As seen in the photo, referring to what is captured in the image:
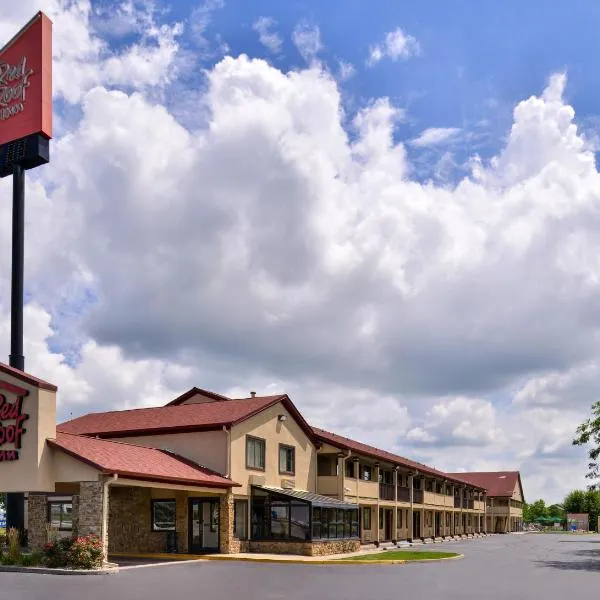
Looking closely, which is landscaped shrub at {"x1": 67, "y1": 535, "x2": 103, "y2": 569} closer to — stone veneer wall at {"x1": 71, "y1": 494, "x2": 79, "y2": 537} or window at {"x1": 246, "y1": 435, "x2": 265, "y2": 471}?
stone veneer wall at {"x1": 71, "y1": 494, "x2": 79, "y2": 537}

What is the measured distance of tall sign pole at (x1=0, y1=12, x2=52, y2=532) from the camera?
39.1m

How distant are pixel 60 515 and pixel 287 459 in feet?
40.6

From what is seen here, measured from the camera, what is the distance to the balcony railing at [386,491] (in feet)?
162

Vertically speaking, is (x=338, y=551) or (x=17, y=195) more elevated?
(x=17, y=195)

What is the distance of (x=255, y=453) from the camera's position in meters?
38.5

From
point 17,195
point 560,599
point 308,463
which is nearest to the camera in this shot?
point 560,599

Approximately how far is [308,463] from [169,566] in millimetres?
16008

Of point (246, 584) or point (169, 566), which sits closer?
point (246, 584)

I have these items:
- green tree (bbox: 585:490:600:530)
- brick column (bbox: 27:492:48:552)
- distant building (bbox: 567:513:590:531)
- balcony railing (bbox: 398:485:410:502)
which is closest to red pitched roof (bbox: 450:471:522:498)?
distant building (bbox: 567:513:590:531)

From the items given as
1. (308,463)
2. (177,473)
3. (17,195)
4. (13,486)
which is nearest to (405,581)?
(177,473)

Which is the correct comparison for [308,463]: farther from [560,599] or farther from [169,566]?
[560,599]

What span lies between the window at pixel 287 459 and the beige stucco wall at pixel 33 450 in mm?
14562

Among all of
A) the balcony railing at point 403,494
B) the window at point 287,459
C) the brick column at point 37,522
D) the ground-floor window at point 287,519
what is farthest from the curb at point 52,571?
the balcony railing at point 403,494

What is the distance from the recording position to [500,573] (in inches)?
1080
